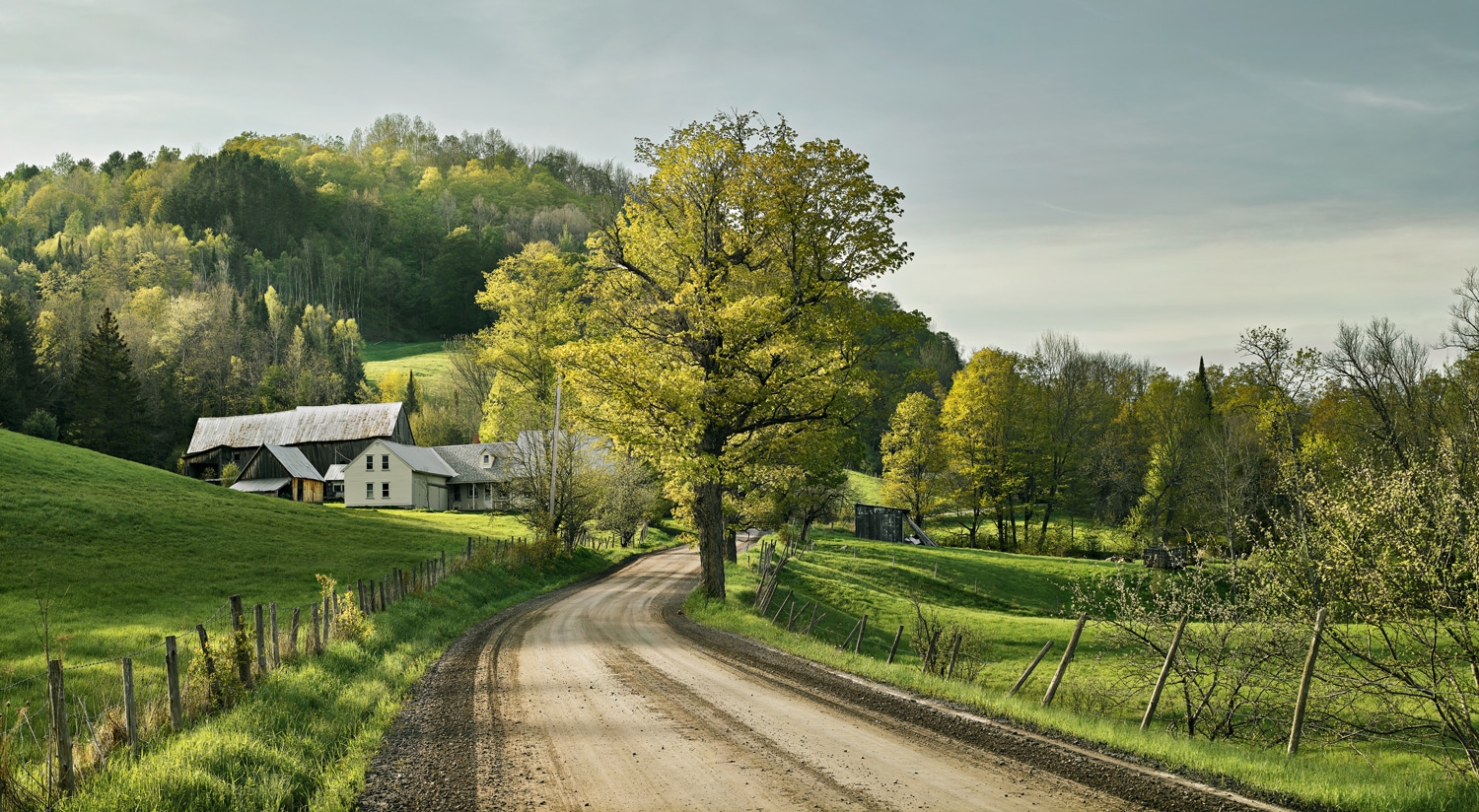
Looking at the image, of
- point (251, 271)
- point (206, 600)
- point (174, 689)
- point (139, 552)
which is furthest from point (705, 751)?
point (251, 271)

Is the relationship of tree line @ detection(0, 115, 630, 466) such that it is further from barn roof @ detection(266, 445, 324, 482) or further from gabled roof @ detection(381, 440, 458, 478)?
gabled roof @ detection(381, 440, 458, 478)

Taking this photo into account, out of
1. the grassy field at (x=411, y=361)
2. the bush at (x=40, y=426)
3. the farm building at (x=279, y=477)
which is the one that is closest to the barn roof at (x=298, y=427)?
the farm building at (x=279, y=477)

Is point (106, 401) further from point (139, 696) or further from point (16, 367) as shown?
point (139, 696)

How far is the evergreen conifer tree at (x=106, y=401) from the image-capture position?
64.2 metres

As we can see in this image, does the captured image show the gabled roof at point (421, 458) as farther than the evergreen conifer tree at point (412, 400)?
No

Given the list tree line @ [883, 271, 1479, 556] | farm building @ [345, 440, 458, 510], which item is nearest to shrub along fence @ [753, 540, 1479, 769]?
tree line @ [883, 271, 1479, 556]

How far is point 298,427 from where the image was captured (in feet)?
270

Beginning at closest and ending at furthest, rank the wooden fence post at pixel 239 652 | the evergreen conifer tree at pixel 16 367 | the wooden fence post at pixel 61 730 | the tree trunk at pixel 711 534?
the wooden fence post at pixel 61 730 < the wooden fence post at pixel 239 652 < the tree trunk at pixel 711 534 < the evergreen conifer tree at pixel 16 367

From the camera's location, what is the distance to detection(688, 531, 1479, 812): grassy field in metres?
8.12

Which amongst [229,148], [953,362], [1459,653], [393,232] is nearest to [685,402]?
[1459,653]

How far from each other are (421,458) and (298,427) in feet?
54.9

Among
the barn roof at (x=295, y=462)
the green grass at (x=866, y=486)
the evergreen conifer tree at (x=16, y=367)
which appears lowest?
the green grass at (x=866, y=486)

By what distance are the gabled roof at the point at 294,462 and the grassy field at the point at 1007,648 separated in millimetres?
47493

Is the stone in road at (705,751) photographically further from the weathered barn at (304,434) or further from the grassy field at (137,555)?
the weathered barn at (304,434)
